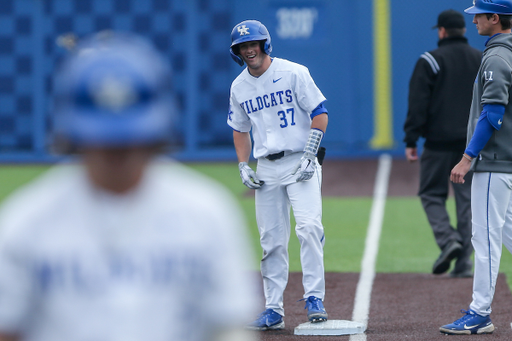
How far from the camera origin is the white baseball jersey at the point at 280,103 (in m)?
5.64

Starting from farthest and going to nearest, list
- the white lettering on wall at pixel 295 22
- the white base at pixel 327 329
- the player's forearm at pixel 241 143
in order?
the white lettering on wall at pixel 295 22 → the player's forearm at pixel 241 143 → the white base at pixel 327 329

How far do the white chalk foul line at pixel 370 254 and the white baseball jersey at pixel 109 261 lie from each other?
11.9 feet

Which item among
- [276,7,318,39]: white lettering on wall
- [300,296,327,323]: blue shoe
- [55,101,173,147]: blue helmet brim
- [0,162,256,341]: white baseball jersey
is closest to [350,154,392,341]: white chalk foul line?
[300,296,327,323]: blue shoe

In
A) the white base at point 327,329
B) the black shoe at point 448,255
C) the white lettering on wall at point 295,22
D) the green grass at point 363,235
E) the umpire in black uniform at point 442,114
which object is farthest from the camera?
the white lettering on wall at point 295,22

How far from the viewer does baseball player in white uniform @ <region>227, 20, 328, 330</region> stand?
18.1 feet

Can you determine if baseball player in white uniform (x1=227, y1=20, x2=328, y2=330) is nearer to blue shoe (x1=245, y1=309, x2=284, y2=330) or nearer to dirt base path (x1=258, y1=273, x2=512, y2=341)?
blue shoe (x1=245, y1=309, x2=284, y2=330)

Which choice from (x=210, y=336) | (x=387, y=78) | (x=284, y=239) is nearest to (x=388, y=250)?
(x=284, y=239)

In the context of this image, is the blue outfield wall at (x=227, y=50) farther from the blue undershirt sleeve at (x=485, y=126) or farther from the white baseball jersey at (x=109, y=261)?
the white baseball jersey at (x=109, y=261)

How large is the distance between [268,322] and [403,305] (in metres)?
1.35

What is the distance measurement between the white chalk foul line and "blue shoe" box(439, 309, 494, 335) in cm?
59

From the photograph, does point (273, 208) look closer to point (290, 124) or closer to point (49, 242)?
point (290, 124)

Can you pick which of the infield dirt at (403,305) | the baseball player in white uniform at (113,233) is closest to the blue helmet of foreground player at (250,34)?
the infield dirt at (403,305)

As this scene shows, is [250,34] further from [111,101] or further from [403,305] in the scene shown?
[111,101]

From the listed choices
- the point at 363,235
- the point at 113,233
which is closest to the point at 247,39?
the point at 113,233
